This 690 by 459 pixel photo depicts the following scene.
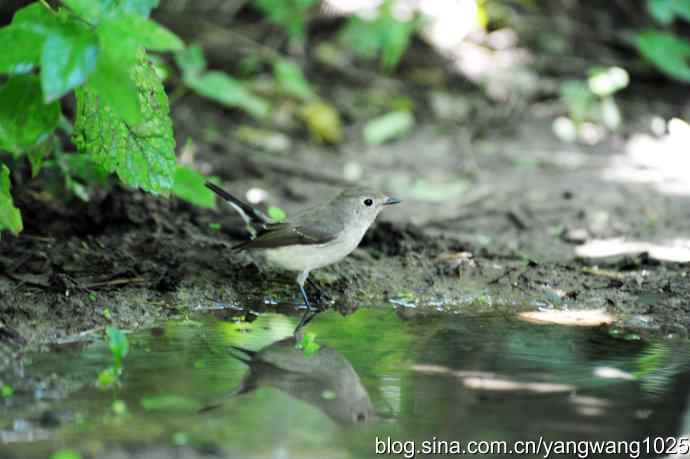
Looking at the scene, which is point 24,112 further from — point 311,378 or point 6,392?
point 311,378

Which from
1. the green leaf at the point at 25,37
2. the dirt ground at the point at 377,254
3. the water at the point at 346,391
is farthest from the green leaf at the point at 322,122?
the green leaf at the point at 25,37

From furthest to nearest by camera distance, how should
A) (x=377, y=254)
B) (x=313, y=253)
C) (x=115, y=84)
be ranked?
(x=377, y=254), (x=313, y=253), (x=115, y=84)

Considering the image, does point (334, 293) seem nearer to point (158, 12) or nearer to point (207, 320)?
point (207, 320)

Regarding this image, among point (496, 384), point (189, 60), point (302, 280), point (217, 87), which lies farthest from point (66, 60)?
point (217, 87)

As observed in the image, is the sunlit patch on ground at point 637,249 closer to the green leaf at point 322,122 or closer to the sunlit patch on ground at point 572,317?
the sunlit patch on ground at point 572,317

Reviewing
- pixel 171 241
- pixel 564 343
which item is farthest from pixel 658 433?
pixel 171 241

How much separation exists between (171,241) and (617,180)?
4.08 metres

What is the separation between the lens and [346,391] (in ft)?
13.3

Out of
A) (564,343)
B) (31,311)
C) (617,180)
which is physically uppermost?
(617,180)

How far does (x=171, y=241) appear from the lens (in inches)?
239

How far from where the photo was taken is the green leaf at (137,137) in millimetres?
4664

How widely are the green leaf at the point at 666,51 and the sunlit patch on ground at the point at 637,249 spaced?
3.33 m

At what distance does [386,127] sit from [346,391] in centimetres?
575

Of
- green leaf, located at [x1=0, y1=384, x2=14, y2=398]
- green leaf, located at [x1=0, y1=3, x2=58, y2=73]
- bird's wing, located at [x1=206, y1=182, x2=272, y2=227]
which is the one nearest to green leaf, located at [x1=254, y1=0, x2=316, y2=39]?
bird's wing, located at [x1=206, y1=182, x2=272, y2=227]
